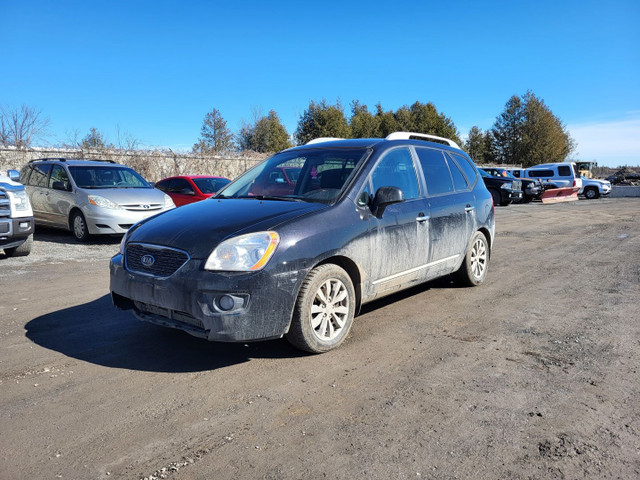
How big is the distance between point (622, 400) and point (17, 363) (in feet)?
14.1

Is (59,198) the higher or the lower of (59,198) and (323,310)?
the higher

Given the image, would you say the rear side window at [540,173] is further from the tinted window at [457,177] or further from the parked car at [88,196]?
the tinted window at [457,177]

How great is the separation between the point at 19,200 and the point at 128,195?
7.90ft

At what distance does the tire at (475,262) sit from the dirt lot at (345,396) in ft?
1.35

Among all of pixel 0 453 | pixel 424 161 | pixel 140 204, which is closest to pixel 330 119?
pixel 140 204

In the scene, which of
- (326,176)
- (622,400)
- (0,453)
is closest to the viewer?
(0,453)

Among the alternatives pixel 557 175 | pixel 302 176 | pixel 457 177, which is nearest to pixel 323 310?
pixel 302 176

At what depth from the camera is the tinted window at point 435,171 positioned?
17.7 feet

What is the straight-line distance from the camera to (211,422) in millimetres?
2977

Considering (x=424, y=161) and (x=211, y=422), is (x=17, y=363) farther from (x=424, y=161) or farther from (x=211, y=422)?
(x=424, y=161)

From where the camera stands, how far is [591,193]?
31.2 metres

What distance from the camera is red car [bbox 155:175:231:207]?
42.7 feet

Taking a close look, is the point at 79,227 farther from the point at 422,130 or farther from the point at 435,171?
the point at 422,130

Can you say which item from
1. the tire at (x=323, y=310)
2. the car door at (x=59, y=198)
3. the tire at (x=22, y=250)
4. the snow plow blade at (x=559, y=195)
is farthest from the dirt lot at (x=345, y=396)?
the snow plow blade at (x=559, y=195)
